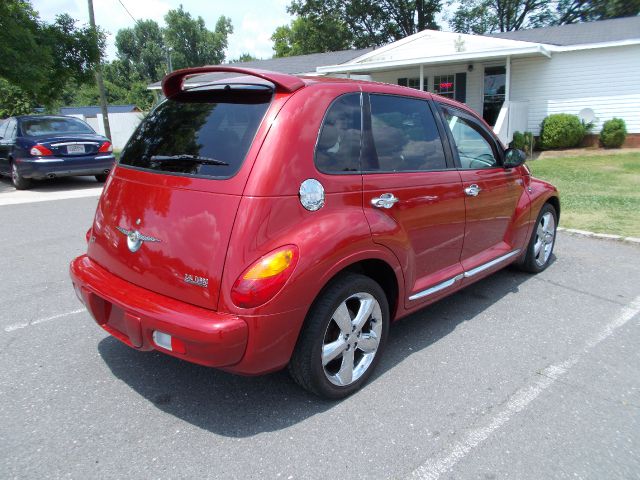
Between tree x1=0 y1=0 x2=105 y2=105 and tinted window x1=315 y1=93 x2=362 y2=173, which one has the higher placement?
tree x1=0 y1=0 x2=105 y2=105

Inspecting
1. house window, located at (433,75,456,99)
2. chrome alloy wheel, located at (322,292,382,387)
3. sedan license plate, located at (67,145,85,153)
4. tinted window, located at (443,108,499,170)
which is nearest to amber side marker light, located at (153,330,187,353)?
chrome alloy wheel, located at (322,292,382,387)

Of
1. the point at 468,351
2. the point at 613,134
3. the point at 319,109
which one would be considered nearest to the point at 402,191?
the point at 319,109

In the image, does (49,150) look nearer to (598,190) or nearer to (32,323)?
(32,323)

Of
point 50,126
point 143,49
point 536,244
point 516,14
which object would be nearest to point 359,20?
point 516,14

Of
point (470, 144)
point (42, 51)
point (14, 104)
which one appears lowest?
point (470, 144)

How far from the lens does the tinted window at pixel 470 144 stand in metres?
3.86

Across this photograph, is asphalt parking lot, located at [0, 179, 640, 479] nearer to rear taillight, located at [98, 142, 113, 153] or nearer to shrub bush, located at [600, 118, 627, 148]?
rear taillight, located at [98, 142, 113, 153]

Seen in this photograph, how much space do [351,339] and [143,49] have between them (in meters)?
65.4

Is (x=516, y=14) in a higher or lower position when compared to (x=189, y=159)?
higher

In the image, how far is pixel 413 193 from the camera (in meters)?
3.25

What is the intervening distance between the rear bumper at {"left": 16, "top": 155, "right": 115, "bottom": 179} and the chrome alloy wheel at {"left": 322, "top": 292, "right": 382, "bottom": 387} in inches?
375

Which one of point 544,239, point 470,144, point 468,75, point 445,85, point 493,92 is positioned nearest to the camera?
point 470,144

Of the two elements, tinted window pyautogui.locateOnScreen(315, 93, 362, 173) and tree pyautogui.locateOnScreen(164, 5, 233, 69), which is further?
tree pyautogui.locateOnScreen(164, 5, 233, 69)

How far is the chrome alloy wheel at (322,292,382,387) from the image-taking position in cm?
284
